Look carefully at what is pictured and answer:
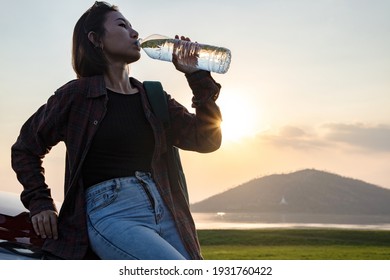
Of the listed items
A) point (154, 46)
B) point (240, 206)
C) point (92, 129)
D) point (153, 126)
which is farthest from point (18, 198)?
point (240, 206)

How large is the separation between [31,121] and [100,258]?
0.54m

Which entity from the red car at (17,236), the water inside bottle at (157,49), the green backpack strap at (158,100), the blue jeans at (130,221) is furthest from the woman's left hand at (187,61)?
the red car at (17,236)

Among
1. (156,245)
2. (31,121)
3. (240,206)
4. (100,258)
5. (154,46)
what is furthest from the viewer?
(240,206)

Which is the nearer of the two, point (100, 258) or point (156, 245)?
point (156, 245)

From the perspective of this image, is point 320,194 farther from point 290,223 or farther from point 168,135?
point 168,135

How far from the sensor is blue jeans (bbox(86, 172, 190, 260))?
1.90m

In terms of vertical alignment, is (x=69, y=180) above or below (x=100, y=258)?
above

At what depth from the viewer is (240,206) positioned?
24953 millimetres

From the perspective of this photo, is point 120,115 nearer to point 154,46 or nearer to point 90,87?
point 90,87

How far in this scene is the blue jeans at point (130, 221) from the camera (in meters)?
1.90

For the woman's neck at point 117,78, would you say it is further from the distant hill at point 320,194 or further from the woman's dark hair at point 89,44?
the distant hill at point 320,194

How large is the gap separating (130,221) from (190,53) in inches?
28.2

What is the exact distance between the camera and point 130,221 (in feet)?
6.38

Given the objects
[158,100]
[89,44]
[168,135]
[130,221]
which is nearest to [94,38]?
[89,44]
